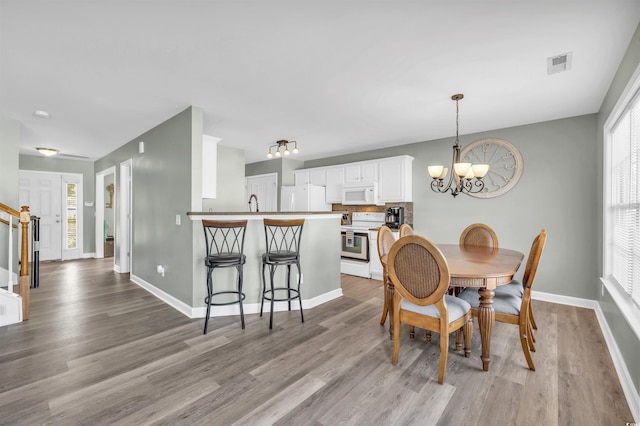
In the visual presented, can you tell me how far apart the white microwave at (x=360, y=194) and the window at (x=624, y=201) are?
9.88ft

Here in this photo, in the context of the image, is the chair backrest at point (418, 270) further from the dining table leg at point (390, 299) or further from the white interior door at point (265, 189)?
the white interior door at point (265, 189)

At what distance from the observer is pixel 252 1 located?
1.67 m

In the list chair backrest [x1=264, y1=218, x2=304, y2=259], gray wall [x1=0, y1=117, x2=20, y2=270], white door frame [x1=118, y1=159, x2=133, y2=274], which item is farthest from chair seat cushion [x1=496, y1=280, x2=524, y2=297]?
gray wall [x1=0, y1=117, x2=20, y2=270]

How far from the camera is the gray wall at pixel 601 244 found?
6.06 feet

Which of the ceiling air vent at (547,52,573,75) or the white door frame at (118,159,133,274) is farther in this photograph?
the white door frame at (118,159,133,274)

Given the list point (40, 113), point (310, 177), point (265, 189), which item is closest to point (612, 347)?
point (310, 177)

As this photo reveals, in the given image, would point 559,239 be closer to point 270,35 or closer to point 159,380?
point 270,35

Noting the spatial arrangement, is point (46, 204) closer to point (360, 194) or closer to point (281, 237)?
point (281, 237)

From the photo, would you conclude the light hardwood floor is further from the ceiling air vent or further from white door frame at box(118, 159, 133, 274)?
the ceiling air vent

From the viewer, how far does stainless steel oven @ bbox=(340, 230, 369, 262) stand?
5.07 m

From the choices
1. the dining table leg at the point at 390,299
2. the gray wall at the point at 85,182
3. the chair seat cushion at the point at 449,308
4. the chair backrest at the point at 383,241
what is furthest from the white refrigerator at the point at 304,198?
the gray wall at the point at 85,182

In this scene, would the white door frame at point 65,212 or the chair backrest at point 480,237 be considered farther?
the white door frame at point 65,212

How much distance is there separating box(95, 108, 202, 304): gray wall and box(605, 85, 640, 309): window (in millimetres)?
3814

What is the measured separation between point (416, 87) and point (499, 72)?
680 mm
